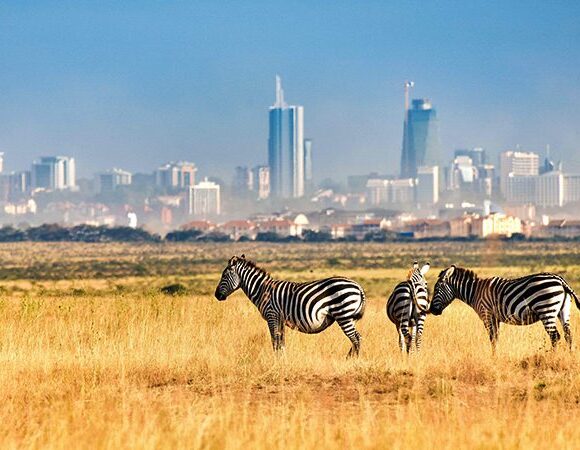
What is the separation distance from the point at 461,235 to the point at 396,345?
163553mm

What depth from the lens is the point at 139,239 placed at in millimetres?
174125

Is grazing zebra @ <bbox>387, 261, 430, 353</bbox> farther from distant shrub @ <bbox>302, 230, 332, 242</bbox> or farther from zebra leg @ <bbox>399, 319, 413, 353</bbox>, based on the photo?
distant shrub @ <bbox>302, 230, 332, 242</bbox>

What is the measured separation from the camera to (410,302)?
17.0 meters

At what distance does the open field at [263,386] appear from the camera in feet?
36.1

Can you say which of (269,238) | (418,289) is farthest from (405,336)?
(269,238)

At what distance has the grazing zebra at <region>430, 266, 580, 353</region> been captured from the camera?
1670 centimetres

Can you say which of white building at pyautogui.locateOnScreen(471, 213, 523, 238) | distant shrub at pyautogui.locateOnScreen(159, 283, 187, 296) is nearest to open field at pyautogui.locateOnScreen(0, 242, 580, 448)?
distant shrub at pyautogui.locateOnScreen(159, 283, 187, 296)

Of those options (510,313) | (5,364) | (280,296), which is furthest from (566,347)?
(5,364)

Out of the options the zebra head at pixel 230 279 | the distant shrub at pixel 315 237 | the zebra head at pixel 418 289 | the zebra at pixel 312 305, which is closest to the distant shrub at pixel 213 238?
the distant shrub at pixel 315 237

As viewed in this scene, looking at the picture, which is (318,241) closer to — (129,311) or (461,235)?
(461,235)

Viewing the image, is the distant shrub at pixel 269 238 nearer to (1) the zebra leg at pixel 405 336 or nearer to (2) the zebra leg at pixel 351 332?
(1) the zebra leg at pixel 405 336

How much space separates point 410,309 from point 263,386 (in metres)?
3.62

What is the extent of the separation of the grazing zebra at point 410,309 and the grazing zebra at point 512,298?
59cm

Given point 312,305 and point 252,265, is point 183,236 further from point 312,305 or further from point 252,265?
point 312,305
